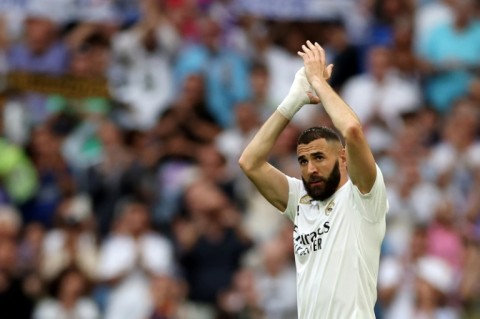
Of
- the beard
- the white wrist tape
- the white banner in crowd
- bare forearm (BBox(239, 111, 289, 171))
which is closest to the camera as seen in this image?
the beard

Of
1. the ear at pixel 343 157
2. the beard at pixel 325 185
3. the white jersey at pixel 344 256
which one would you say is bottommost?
the white jersey at pixel 344 256

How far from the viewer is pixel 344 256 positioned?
823 cm

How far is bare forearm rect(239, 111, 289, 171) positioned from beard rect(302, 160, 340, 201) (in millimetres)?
659

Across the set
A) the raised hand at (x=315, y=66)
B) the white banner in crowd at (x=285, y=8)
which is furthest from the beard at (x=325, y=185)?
the white banner in crowd at (x=285, y=8)

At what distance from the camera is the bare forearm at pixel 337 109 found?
26.2 feet

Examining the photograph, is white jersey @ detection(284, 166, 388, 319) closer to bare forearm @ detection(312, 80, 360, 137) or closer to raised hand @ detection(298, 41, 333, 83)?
bare forearm @ detection(312, 80, 360, 137)

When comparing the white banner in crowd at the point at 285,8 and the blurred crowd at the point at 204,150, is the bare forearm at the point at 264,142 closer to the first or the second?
the blurred crowd at the point at 204,150

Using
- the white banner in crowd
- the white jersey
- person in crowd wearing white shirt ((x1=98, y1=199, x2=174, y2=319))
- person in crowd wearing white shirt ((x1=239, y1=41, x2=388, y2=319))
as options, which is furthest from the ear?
the white banner in crowd

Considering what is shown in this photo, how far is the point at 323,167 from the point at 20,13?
869cm

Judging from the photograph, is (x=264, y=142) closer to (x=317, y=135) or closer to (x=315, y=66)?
(x=317, y=135)

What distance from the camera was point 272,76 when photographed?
16.0 metres

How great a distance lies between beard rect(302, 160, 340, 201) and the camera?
8.40 m

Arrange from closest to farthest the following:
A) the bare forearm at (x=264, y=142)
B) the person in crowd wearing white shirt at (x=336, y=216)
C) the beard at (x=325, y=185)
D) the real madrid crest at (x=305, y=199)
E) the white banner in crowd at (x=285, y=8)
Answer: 1. the person in crowd wearing white shirt at (x=336, y=216)
2. the beard at (x=325, y=185)
3. the real madrid crest at (x=305, y=199)
4. the bare forearm at (x=264, y=142)
5. the white banner in crowd at (x=285, y=8)

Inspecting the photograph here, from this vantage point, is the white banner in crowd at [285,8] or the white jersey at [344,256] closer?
the white jersey at [344,256]
